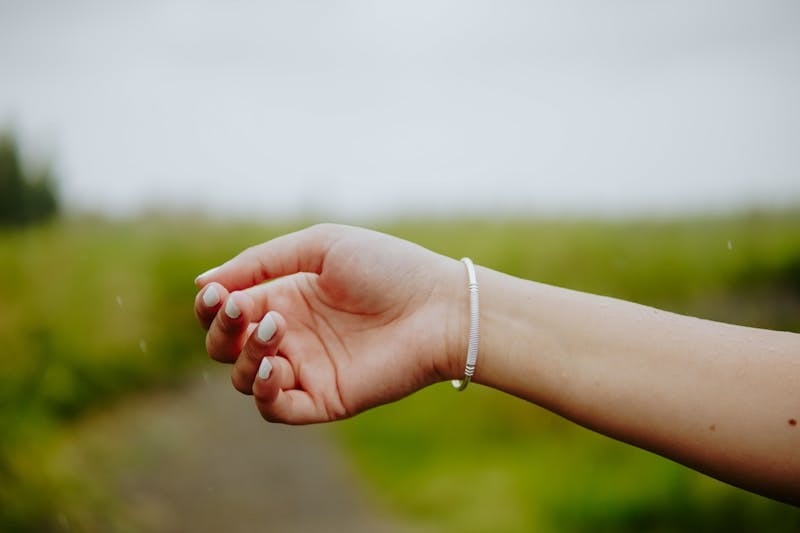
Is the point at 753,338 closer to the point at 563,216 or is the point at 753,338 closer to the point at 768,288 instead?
the point at 563,216

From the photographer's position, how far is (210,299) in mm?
1493

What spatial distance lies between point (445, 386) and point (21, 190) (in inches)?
157

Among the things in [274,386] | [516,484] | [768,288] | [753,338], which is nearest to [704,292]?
[768,288]

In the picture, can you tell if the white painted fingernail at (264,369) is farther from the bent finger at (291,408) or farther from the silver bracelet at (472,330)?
the silver bracelet at (472,330)

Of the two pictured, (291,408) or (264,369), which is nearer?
(264,369)

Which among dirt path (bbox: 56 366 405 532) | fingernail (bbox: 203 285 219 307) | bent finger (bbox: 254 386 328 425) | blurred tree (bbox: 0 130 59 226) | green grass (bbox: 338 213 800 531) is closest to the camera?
fingernail (bbox: 203 285 219 307)

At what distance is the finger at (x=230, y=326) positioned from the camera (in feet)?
4.82

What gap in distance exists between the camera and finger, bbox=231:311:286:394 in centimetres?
147

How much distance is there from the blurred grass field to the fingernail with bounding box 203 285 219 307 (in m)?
Answer: 2.13

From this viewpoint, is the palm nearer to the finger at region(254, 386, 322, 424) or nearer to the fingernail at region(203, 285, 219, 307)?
the finger at region(254, 386, 322, 424)

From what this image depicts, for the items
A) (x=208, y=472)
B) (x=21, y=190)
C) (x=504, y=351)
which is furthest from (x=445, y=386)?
(x=504, y=351)

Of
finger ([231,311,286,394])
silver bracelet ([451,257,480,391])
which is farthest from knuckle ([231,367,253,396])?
silver bracelet ([451,257,480,391])

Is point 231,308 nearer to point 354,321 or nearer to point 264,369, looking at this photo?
point 264,369

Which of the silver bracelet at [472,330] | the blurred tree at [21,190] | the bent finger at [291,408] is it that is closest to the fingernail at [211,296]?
the bent finger at [291,408]
